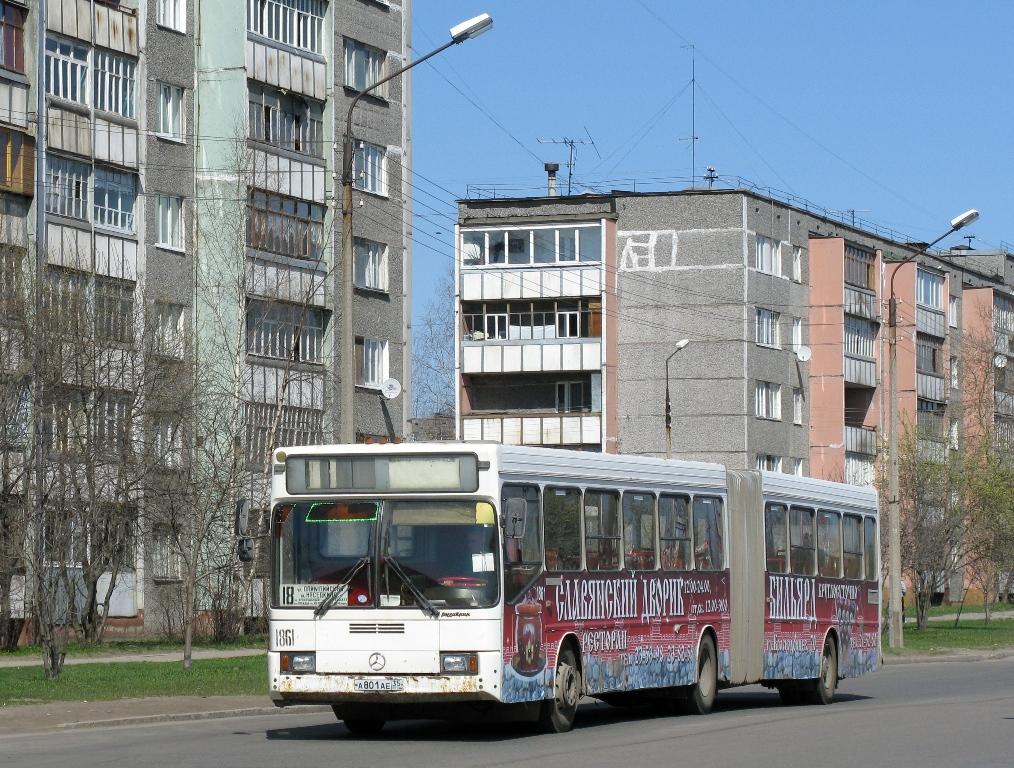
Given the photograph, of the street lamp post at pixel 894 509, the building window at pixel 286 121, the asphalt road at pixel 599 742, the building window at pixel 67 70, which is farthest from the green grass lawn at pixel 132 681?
the building window at pixel 286 121

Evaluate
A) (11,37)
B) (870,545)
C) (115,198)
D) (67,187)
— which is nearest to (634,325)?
(115,198)

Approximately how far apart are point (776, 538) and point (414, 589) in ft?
25.6

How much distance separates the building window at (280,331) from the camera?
5091cm

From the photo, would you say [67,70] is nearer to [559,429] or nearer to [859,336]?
[559,429]

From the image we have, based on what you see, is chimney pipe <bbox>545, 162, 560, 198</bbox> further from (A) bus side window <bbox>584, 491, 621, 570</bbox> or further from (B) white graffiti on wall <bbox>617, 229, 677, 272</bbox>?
(A) bus side window <bbox>584, 491, 621, 570</bbox>

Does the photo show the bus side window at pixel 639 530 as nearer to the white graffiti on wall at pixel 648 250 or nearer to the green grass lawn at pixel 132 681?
the green grass lawn at pixel 132 681

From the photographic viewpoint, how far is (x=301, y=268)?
52969 millimetres

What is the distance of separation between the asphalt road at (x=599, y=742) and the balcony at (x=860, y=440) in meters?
55.3

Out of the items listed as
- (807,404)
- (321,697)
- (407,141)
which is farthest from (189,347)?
(807,404)

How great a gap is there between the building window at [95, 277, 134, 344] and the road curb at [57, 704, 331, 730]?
16.0m

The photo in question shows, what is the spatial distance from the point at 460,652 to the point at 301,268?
36033 millimetres

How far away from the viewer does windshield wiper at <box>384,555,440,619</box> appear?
17.8m

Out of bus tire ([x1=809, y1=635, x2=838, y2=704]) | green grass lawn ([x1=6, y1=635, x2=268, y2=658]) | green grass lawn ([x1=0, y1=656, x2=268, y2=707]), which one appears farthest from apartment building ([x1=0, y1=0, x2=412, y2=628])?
bus tire ([x1=809, y1=635, x2=838, y2=704])

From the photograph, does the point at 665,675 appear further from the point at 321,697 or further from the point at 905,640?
the point at 905,640
